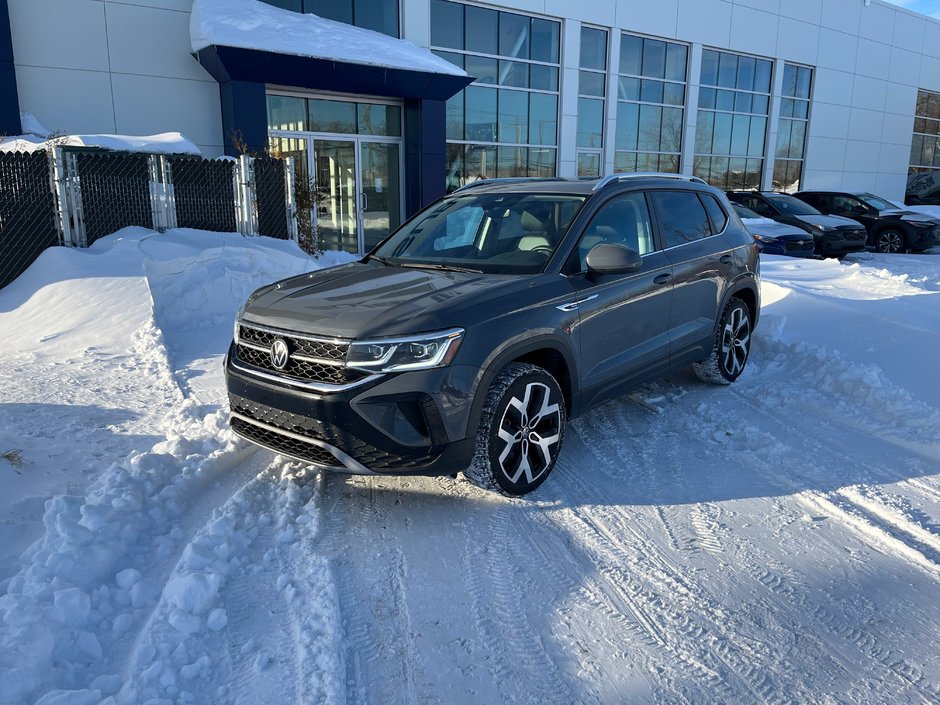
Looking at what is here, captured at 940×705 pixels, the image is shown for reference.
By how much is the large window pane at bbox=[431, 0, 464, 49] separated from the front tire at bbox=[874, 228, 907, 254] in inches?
430

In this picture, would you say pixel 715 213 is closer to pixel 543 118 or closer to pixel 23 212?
pixel 23 212

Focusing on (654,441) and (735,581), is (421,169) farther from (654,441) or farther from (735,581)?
(735,581)

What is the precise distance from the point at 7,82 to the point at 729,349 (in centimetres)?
1150

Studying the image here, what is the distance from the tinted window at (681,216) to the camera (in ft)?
16.7

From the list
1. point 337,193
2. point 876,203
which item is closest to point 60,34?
point 337,193

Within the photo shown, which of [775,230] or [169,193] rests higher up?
[169,193]

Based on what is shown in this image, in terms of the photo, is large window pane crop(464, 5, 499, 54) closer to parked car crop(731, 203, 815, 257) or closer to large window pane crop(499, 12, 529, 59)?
large window pane crop(499, 12, 529, 59)

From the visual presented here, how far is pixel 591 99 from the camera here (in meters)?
18.6

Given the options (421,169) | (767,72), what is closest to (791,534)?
(421,169)

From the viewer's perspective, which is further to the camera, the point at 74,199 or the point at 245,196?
the point at 245,196

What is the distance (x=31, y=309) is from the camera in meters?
7.67

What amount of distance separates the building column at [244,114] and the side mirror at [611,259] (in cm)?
1021

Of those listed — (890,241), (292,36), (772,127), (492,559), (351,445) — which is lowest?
(492,559)

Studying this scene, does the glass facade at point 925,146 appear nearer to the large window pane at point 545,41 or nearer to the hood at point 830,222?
the hood at point 830,222
